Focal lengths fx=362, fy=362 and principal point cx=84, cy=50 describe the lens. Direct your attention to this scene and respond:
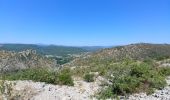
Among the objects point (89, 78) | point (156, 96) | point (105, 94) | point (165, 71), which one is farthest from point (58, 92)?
point (165, 71)

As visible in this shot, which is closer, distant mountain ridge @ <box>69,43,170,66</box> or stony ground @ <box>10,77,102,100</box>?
stony ground @ <box>10,77,102,100</box>

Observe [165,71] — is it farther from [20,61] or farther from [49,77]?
[20,61]

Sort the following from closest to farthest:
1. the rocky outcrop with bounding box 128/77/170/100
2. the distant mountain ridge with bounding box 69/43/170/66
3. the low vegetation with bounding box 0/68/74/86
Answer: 1. the rocky outcrop with bounding box 128/77/170/100
2. the low vegetation with bounding box 0/68/74/86
3. the distant mountain ridge with bounding box 69/43/170/66

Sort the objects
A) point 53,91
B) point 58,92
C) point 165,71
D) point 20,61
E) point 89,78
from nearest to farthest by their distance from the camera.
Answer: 1. point 58,92
2. point 53,91
3. point 89,78
4. point 165,71
5. point 20,61

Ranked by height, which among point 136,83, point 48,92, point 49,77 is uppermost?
point 49,77

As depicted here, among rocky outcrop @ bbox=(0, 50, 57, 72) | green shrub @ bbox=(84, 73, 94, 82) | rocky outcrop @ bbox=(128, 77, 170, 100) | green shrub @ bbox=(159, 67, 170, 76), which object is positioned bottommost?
rocky outcrop @ bbox=(0, 50, 57, 72)

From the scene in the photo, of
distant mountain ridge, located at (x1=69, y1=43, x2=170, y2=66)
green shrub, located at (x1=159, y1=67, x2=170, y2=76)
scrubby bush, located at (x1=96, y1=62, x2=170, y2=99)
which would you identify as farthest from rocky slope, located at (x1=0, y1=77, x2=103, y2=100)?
distant mountain ridge, located at (x1=69, y1=43, x2=170, y2=66)

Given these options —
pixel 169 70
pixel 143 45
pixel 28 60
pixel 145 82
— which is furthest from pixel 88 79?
pixel 143 45

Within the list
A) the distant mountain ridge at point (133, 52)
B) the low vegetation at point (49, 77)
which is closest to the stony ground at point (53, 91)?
the low vegetation at point (49, 77)

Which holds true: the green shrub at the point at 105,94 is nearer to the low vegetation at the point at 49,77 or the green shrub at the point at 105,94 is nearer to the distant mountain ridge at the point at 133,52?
the low vegetation at the point at 49,77

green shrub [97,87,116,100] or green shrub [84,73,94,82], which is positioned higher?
green shrub [84,73,94,82]

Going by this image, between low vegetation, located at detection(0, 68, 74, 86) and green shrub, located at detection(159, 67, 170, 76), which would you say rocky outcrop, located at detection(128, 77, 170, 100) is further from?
green shrub, located at detection(159, 67, 170, 76)

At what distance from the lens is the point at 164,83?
68.9ft

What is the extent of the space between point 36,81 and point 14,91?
3398 mm
